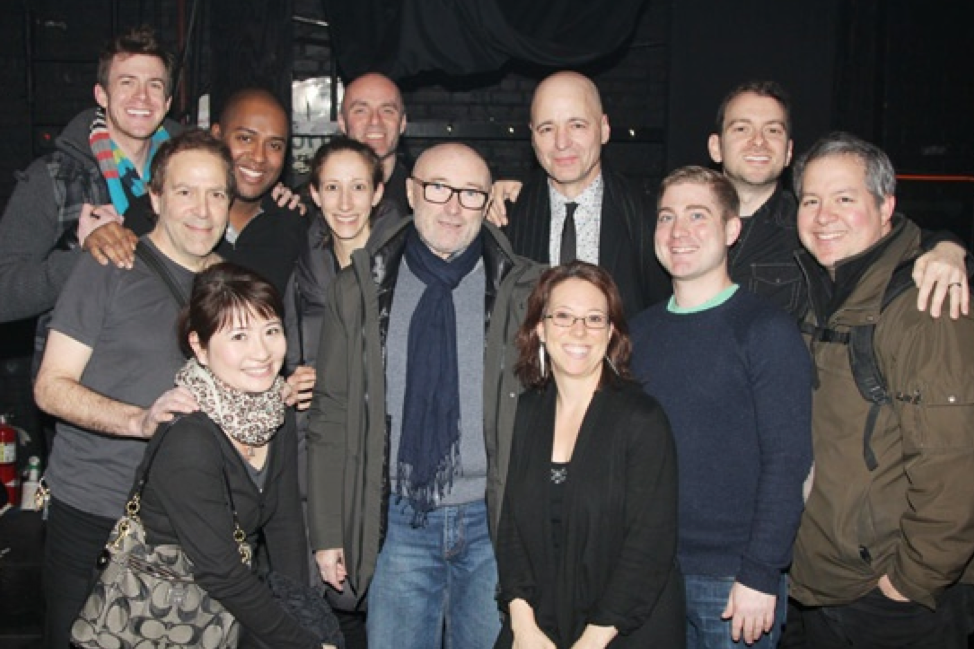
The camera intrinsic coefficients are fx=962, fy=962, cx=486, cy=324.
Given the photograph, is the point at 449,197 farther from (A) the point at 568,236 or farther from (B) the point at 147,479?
(B) the point at 147,479

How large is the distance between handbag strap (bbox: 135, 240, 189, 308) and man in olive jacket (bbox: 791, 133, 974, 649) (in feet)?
6.29

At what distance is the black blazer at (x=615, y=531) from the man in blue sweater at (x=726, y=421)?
127mm

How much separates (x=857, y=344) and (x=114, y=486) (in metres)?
2.23

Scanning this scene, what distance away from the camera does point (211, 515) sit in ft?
7.98

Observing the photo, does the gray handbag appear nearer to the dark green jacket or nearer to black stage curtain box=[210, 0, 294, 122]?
the dark green jacket

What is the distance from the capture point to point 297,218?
13.0 feet

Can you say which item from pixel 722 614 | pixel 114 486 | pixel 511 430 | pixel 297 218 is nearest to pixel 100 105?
pixel 297 218

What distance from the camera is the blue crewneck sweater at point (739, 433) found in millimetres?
2635

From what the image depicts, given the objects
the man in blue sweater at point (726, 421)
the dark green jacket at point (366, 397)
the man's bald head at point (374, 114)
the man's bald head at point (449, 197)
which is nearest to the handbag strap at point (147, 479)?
the dark green jacket at point (366, 397)

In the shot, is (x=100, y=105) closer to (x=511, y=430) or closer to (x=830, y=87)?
(x=511, y=430)

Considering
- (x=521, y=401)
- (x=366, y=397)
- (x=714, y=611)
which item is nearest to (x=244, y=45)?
(x=366, y=397)

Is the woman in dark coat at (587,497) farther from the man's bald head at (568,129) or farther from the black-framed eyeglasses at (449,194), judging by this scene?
the man's bald head at (568,129)

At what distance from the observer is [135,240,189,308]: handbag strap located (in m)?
2.94

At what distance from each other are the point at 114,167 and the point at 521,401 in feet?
5.73
